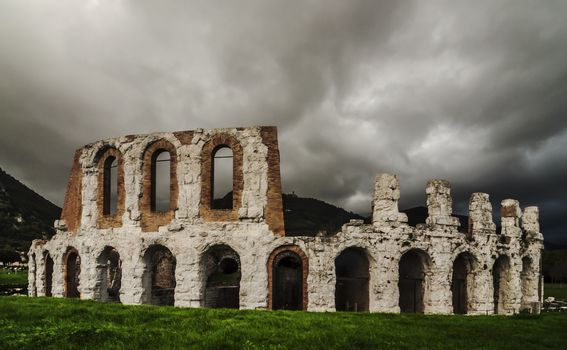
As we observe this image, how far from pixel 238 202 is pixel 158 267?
10.3 metres

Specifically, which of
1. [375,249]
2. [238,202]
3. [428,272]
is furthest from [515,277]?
[238,202]

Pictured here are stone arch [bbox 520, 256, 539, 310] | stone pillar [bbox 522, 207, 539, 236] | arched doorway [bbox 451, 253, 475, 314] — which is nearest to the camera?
arched doorway [bbox 451, 253, 475, 314]

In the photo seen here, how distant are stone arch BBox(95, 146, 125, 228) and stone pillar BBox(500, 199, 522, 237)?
17.3 m

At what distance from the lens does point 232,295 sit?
2245 centimetres

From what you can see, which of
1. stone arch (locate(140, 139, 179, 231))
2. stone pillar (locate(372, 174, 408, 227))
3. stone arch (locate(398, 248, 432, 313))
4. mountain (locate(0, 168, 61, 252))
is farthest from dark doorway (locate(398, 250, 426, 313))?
mountain (locate(0, 168, 61, 252))

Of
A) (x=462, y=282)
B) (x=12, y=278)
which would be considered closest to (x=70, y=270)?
(x=462, y=282)

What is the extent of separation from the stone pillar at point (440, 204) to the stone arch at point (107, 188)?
1296 cm

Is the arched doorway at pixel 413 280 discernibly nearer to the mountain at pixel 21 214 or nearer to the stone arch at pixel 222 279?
the stone arch at pixel 222 279

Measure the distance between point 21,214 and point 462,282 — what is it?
8783 centimetres

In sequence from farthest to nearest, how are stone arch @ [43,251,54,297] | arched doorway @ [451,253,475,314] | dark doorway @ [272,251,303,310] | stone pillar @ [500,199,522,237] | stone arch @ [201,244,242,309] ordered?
dark doorway @ [272,251,303,310] < stone arch @ [43,251,54,297] < stone arch @ [201,244,242,309] < stone pillar @ [500,199,522,237] < arched doorway @ [451,253,475,314]

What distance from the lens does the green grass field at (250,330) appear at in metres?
8.79

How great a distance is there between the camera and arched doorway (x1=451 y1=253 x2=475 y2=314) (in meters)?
17.8

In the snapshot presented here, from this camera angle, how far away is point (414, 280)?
18.5 metres

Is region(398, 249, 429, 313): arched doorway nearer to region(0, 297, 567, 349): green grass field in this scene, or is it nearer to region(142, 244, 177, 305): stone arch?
region(0, 297, 567, 349): green grass field
